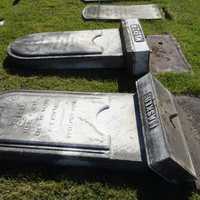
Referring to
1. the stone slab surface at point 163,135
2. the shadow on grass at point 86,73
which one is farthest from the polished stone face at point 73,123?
the shadow on grass at point 86,73

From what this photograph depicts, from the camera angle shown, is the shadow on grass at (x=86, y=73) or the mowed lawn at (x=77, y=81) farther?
the shadow on grass at (x=86, y=73)

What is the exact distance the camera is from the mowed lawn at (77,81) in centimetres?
292

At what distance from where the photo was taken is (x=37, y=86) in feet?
13.9

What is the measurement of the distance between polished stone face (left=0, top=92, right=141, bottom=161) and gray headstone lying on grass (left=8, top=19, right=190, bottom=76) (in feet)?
2.48

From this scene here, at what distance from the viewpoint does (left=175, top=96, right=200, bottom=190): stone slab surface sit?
321 cm

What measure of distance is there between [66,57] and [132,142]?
5.64ft

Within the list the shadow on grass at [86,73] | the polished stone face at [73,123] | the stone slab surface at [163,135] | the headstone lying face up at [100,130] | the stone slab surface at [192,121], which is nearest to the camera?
the stone slab surface at [163,135]

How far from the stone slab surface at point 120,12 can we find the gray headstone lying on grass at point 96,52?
1113 mm

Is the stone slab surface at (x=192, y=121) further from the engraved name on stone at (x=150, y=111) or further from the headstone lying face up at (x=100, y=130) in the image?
the engraved name on stone at (x=150, y=111)

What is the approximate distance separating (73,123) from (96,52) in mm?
1372

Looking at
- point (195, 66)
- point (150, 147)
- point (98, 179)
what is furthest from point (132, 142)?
point (195, 66)

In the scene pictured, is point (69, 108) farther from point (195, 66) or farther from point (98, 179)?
point (195, 66)

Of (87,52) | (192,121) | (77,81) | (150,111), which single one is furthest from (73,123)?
(87,52)

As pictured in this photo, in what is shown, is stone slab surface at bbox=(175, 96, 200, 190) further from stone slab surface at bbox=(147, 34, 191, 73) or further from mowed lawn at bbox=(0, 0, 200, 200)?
stone slab surface at bbox=(147, 34, 191, 73)
